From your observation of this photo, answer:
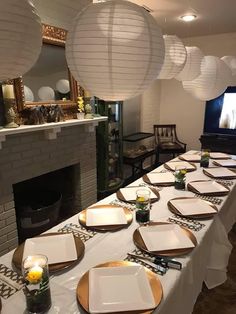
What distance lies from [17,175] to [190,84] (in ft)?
5.38

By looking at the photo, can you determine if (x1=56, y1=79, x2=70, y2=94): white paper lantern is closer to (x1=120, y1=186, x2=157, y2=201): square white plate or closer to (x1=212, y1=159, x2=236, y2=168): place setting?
(x1=120, y1=186, x2=157, y2=201): square white plate

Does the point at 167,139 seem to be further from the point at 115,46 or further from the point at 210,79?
the point at 115,46

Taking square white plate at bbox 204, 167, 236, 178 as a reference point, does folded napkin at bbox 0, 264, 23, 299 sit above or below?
below

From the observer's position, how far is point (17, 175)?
2.19 m

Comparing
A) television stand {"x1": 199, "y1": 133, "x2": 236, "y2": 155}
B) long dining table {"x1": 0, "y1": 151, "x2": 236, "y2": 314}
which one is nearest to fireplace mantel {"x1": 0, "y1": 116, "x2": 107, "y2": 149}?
long dining table {"x1": 0, "y1": 151, "x2": 236, "y2": 314}

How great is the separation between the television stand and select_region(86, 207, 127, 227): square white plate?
3126 millimetres

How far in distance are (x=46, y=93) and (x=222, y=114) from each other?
305cm

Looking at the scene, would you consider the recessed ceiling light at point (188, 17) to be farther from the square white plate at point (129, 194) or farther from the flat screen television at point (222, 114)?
the square white plate at point (129, 194)

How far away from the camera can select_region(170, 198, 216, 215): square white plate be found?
149 centimetres

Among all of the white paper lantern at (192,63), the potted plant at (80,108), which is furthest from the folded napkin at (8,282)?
the potted plant at (80,108)

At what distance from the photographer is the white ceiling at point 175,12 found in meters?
2.32

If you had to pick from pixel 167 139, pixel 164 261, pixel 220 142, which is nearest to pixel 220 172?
pixel 164 261

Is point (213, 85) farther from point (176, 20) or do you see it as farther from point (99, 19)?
point (176, 20)

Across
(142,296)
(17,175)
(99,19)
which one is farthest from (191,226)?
(17,175)
